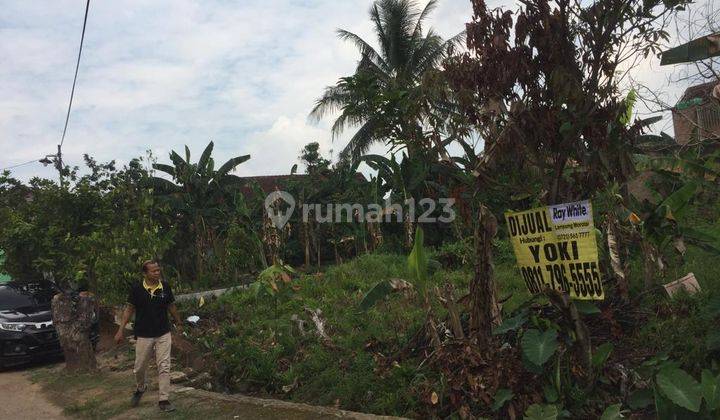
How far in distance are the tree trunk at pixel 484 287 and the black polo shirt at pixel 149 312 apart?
3.66 m

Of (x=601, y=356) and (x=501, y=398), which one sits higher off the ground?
(x=601, y=356)

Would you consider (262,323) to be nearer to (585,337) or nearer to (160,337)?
(160,337)

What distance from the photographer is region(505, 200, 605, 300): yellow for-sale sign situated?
16.6 feet

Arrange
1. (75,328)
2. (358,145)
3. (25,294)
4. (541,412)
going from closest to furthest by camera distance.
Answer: (541,412) → (75,328) → (25,294) → (358,145)

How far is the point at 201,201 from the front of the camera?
1766 cm

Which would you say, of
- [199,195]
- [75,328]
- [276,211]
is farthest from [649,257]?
[199,195]

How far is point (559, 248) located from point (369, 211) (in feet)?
34.4

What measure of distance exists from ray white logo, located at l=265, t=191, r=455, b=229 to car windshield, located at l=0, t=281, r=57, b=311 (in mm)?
5494

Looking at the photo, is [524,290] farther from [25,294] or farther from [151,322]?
[25,294]

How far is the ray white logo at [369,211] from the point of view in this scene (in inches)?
596

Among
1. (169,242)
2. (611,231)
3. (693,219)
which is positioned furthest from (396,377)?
(169,242)

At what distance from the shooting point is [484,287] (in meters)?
5.63

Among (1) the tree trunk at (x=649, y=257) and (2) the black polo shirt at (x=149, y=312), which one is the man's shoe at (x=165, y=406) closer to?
(2) the black polo shirt at (x=149, y=312)

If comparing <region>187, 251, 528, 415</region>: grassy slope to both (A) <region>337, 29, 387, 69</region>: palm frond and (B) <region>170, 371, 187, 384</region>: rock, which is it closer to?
(B) <region>170, 371, 187, 384</region>: rock
